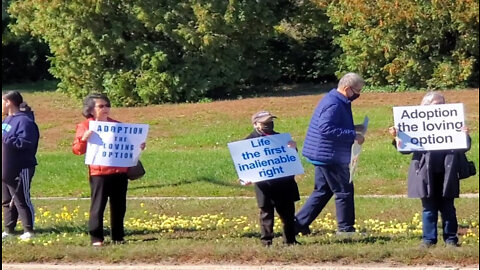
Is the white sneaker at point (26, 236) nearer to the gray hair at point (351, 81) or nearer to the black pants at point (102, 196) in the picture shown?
the black pants at point (102, 196)

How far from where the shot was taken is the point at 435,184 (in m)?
8.52

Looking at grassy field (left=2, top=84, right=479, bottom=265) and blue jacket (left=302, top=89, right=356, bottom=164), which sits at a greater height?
blue jacket (left=302, top=89, right=356, bottom=164)

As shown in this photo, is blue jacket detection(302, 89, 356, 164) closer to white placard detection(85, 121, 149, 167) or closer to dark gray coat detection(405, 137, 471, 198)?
dark gray coat detection(405, 137, 471, 198)

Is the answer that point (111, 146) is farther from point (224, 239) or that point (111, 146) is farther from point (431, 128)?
point (431, 128)

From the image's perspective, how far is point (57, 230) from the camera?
10516 millimetres

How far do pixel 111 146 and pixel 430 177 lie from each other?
296 cm

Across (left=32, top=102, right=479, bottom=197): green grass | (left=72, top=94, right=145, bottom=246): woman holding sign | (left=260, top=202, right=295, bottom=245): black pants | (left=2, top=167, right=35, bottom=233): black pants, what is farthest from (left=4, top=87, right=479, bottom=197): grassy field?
(left=260, top=202, right=295, bottom=245): black pants

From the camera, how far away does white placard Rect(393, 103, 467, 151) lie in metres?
8.40

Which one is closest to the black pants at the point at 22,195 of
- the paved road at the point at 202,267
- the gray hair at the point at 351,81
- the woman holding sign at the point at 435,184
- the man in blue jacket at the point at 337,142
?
the paved road at the point at 202,267

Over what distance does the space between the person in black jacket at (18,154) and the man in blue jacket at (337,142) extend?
2.81 m

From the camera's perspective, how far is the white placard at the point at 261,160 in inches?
350

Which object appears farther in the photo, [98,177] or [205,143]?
[205,143]

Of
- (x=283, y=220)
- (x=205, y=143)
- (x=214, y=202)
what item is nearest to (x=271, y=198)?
(x=283, y=220)

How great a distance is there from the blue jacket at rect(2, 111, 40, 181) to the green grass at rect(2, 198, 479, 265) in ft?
2.46
